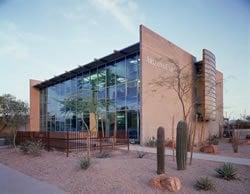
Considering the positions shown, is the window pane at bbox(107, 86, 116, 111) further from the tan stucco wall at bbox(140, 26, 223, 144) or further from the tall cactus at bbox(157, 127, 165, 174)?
the tall cactus at bbox(157, 127, 165, 174)

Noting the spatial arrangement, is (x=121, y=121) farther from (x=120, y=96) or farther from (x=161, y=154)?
(x=161, y=154)

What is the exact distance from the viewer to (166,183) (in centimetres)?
800

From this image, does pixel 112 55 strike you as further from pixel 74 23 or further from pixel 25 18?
pixel 25 18

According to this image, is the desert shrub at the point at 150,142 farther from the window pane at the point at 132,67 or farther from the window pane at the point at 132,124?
the window pane at the point at 132,67

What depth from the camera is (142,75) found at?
21344 mm

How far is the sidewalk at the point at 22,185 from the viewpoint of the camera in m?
8.05

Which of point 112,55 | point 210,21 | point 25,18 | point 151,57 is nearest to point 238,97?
point 151,57

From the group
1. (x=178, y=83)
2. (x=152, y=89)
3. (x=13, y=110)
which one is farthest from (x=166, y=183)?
(x=13, y=110)

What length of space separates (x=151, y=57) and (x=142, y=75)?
2093mm

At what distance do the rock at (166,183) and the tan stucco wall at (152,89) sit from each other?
41.9 feet

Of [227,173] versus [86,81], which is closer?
[227,173]

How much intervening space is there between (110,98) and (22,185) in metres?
16.5

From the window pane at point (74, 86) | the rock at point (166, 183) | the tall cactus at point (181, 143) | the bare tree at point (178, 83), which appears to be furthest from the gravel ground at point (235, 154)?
the window pane at point (74, 86)

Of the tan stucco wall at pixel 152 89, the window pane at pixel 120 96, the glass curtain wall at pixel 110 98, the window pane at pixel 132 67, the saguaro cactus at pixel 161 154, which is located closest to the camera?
the saguaro cactus at pixel 161 154
